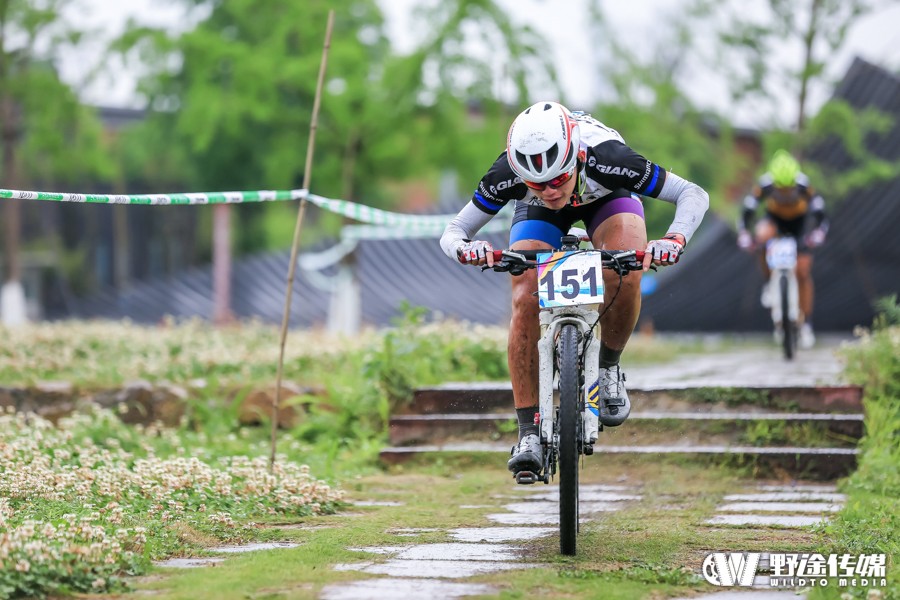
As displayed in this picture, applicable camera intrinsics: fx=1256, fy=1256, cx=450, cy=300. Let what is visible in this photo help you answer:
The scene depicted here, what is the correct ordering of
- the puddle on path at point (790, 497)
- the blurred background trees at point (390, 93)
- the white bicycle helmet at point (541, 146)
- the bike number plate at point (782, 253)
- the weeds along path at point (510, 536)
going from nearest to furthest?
the weeds along path at point (510, 536), the white bicycle helmet at point (541, 146), the puddle on path at point (790, 497), the bike number plate at point (782, 253), the blurred background trees at point (390, 93)

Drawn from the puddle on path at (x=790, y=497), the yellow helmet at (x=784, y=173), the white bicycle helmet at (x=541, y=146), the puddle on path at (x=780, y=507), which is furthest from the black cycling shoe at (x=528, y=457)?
the yellow helmet at (x=784, y=173)

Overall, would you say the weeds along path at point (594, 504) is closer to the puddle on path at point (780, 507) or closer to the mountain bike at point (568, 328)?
the puddle on path at point (780, 507)

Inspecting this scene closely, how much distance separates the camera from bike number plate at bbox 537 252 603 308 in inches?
210

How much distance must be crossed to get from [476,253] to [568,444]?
97 centimetres

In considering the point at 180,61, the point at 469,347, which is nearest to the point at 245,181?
the point at 180,61

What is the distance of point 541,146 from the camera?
5.30 m

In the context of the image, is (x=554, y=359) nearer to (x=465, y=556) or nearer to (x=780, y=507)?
(x=465, y=556)

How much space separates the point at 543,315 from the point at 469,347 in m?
4.69

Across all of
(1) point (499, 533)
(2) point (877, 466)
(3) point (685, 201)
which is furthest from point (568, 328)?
(2) point (877, 466)

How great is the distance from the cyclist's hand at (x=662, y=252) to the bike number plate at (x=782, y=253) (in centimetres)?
753

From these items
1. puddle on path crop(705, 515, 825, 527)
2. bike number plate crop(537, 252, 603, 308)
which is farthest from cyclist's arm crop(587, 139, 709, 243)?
puddle on path crop(705, 515, 825, 527)

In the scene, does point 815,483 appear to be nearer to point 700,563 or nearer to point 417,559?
point 700,563

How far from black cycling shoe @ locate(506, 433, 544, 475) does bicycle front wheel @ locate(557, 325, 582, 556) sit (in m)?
0.20

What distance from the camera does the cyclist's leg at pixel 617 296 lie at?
5980 mm
